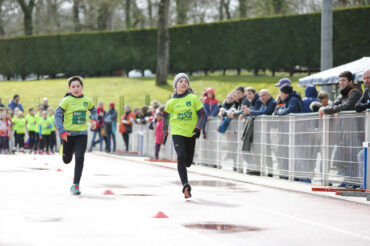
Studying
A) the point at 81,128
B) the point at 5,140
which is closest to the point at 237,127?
the point at 81,128

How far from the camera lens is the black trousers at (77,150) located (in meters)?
12.1

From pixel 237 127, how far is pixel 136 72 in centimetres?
3904

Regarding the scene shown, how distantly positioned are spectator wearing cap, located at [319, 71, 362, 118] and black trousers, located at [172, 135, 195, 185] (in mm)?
2613

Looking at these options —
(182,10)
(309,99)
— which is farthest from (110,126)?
(182,10)

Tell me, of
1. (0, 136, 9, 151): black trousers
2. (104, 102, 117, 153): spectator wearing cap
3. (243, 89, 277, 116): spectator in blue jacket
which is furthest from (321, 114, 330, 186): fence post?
(0, 136, 9, 151): black trousers

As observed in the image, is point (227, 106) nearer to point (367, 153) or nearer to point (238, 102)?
point (238, 102)

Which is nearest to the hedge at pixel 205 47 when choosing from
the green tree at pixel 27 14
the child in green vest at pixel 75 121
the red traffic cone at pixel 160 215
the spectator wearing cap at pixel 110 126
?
the green tree at pixel 27 14

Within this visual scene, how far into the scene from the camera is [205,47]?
5100 cm

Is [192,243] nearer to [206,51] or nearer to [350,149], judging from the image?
[350,149]

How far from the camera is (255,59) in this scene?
47875 mm

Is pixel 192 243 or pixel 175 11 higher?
pixel 175 11

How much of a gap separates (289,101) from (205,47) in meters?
36.0

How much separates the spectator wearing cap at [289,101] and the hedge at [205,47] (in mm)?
27596

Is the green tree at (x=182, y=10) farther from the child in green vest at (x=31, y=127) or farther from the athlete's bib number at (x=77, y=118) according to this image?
the athlete's bib number at (x=77, y=118)
